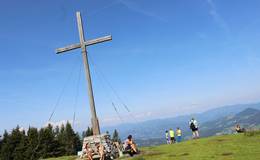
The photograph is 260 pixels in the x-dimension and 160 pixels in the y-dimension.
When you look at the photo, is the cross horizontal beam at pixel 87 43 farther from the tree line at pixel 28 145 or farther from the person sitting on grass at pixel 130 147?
the tree line at pixel 28 145

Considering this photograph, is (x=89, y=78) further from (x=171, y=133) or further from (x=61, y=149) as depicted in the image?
(x=61, y=149)

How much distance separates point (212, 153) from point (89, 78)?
37.8 ft

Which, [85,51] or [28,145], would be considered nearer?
[85,51]

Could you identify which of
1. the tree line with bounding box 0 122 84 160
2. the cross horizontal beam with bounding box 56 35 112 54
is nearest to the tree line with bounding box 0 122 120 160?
→ the tree line with bounding box 0 122 84 160

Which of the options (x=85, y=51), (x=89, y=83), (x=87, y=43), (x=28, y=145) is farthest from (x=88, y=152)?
(x=28, y=145)

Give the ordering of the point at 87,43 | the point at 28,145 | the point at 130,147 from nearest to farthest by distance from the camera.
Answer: the point at 130,147
the point at 87,43
the point at 28,145

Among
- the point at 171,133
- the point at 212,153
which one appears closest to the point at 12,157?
the point at 171,133

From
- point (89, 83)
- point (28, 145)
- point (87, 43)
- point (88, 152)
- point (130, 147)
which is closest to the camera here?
point (88, 152)

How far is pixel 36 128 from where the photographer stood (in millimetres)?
104875

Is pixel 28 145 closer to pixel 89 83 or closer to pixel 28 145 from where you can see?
pixel 28 145

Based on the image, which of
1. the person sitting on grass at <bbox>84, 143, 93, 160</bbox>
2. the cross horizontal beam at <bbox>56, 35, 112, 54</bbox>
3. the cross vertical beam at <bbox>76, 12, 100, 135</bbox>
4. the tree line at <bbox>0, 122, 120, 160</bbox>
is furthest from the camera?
the tree line at <bbox>0, 122, 120, 160</bbox>

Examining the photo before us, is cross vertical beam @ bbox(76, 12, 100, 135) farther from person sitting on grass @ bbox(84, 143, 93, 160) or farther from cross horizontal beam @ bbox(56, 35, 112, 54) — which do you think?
person sitting on grass @ bbox(84, 143, 93, 160)

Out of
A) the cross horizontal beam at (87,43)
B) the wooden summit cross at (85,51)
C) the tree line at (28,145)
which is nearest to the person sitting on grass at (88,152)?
the wooden summit cross at (85,51)

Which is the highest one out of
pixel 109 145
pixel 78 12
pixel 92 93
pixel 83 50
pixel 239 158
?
pixel 78 12
